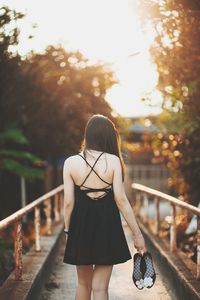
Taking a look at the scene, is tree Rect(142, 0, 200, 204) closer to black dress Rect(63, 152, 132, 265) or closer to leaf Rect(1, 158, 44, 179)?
black dress Rect(63, 152, 132, 265)

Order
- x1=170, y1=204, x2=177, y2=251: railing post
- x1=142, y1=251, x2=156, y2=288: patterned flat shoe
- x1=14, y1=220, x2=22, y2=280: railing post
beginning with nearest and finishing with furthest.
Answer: x1=142, y1=251, x2=156, y2=288: patterned flat shoe → x1=14, y1=220, x2=22, y2=280: railing post → x1=170, y1=204, x2=177, y2=251: railing post

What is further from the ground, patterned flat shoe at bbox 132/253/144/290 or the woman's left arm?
the woman's left arm

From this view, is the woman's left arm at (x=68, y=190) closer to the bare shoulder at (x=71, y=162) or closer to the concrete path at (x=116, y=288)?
the bare shoulder at (x=71, y=162)

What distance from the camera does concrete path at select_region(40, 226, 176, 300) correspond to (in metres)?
6.61

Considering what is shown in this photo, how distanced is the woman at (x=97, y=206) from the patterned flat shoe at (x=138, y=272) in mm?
115

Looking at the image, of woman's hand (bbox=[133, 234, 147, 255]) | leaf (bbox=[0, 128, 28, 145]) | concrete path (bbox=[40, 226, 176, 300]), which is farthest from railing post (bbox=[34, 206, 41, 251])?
leaf (bbox=[0, 128, 28, 145])

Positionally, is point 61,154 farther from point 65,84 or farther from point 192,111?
point 192,111

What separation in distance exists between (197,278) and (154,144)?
5.55m

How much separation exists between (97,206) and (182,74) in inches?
161

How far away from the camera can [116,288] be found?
707 cm

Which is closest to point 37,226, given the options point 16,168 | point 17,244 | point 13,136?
point 17,244

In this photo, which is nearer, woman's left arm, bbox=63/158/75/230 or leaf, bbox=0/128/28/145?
woman's left arm, bbox=63/158/75/230

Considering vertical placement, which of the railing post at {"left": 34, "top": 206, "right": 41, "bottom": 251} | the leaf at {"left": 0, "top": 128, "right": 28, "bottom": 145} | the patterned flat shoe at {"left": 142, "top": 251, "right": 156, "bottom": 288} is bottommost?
the railing post at {"left": 34, "top": 206, "right": 41, "bottom": 251}

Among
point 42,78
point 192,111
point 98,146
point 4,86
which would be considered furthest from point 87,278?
point 42,78
